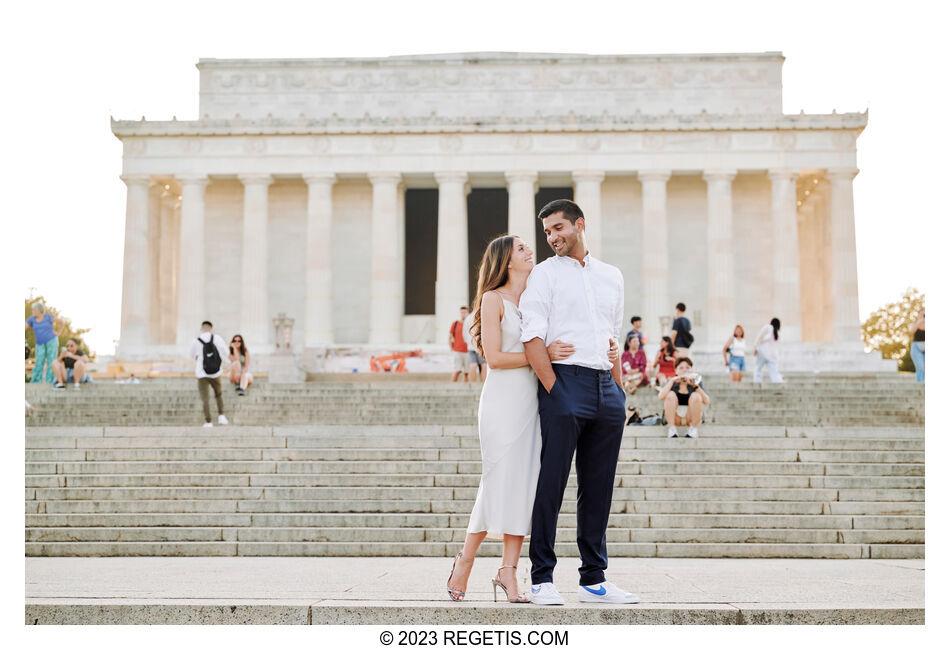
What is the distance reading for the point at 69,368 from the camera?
26.9 meters

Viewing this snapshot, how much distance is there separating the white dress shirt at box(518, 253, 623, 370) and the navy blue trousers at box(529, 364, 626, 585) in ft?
0.53

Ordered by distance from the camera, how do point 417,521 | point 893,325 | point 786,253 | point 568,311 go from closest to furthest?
1. point 568,311
2. point 417,521
3. point 786,253
4. point 893,325

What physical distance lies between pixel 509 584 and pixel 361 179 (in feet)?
138

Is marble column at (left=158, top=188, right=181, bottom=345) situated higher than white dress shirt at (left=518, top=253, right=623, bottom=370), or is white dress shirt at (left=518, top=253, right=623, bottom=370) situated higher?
marble column at (left=158, top=188, right=181, bottom=345)

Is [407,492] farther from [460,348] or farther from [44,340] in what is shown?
[44,340]

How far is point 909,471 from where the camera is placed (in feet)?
50.6

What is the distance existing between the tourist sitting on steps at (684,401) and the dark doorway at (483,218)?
33738mm

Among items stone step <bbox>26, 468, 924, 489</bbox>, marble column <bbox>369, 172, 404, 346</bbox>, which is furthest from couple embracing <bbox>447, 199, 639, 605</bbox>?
marble column <bbox>369, 172, 404, 346</bbox>

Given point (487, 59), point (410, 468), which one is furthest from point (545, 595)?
point (487, 59)

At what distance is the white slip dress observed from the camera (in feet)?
24.4

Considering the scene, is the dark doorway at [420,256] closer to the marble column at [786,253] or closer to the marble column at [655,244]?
the marble column at [655,244]

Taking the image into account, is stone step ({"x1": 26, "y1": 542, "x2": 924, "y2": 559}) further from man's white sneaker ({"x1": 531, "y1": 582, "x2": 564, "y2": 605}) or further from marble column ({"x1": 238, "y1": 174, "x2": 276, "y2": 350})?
marble column ({"x1": 238, "y1": 174, "x2": 276, "y2": 350})

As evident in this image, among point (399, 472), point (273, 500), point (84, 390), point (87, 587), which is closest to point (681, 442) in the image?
point (399, 472)

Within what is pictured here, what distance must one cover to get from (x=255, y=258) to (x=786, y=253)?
2340 cm
